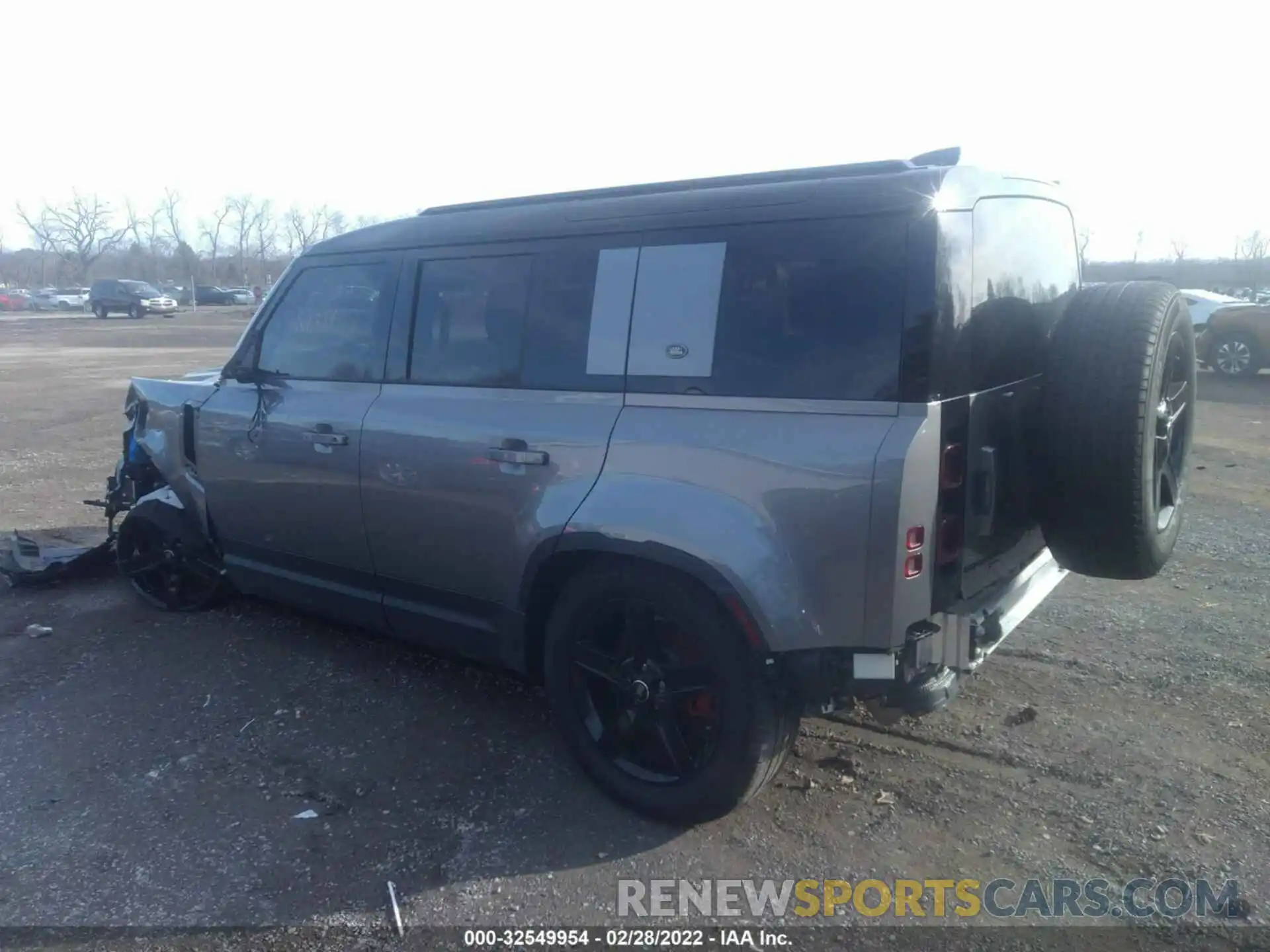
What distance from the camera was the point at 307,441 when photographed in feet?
15.0

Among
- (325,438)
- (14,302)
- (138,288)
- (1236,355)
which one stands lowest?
(325,438)

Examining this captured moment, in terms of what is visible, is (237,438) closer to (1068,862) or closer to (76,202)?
(1068,862)

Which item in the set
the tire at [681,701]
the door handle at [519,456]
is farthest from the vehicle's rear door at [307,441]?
the tire at [681,701]

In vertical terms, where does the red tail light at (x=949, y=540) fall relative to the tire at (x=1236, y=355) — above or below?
below

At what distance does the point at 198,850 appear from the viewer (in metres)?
3.46

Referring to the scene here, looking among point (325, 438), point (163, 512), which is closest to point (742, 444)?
point (325, 438)

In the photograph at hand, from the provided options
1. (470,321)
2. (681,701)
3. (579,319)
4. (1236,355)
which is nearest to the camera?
(681,701)

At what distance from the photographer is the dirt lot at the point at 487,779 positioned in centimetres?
327

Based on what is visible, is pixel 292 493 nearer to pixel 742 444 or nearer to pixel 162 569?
pixel 162 569

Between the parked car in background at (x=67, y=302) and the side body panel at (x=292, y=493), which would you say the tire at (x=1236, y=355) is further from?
the parked car in background at (x=67, y=302)

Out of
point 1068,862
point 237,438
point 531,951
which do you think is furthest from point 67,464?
point 1068,862

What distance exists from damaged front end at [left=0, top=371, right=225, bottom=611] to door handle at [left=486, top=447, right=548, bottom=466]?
217 centimetres

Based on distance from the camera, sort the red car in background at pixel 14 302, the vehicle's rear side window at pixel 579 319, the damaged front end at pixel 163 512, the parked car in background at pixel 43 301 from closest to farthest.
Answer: the vehicle's rear side window at pixel 579 319, the damaged front end at pixel 163 512, the parked car in background at pixel 43 301, the red car in background at pixel 14 302

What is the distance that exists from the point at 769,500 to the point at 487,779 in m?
1.65
